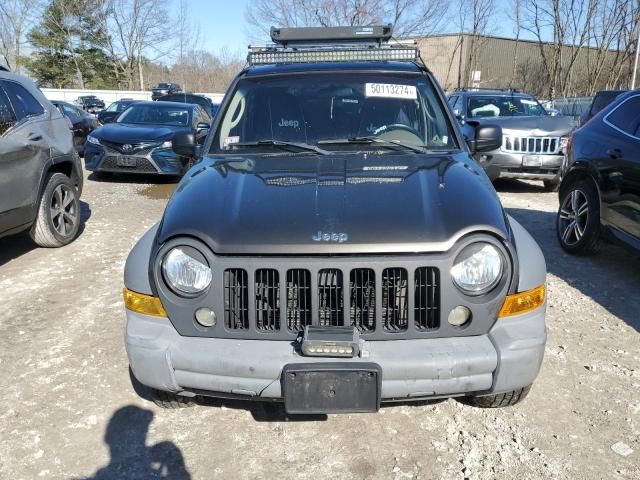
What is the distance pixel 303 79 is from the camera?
12.4 ft

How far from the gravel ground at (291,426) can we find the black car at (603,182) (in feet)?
3.61

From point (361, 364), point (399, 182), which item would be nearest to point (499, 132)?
point (399, 182)

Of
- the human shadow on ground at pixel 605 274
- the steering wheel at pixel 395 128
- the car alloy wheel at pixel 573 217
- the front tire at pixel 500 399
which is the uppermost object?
the steering wheel at pixel 395 128

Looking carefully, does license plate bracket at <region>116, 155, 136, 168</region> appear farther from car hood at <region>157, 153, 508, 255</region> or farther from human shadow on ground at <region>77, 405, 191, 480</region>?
human shadow on ground at <region>77, 405, 191, 480</region>

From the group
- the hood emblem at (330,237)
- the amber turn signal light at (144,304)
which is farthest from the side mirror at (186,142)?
the hood emblem at (330,237)

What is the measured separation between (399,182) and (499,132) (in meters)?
1.63

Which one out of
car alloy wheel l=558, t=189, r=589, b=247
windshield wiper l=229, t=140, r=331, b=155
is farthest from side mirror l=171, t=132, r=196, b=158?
car alloy wheel l=558, t=189, r=589, b=247

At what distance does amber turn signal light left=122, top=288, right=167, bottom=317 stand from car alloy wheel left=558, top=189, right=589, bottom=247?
453 centimetres

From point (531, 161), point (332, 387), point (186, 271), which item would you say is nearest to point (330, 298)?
point (332, 387)

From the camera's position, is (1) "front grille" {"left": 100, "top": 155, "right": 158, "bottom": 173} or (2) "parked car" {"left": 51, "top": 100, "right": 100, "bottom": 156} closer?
(1) "front grille" {"left": 100, "top": 155, "right": 158, "bottom": 173}

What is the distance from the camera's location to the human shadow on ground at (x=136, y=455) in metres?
2.54

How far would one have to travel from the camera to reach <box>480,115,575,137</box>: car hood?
861 centimetres

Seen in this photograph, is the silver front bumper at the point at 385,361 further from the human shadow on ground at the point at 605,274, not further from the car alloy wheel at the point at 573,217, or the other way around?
the car alloy wheel at the point at 573,217

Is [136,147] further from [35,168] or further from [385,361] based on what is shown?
[385,361]
